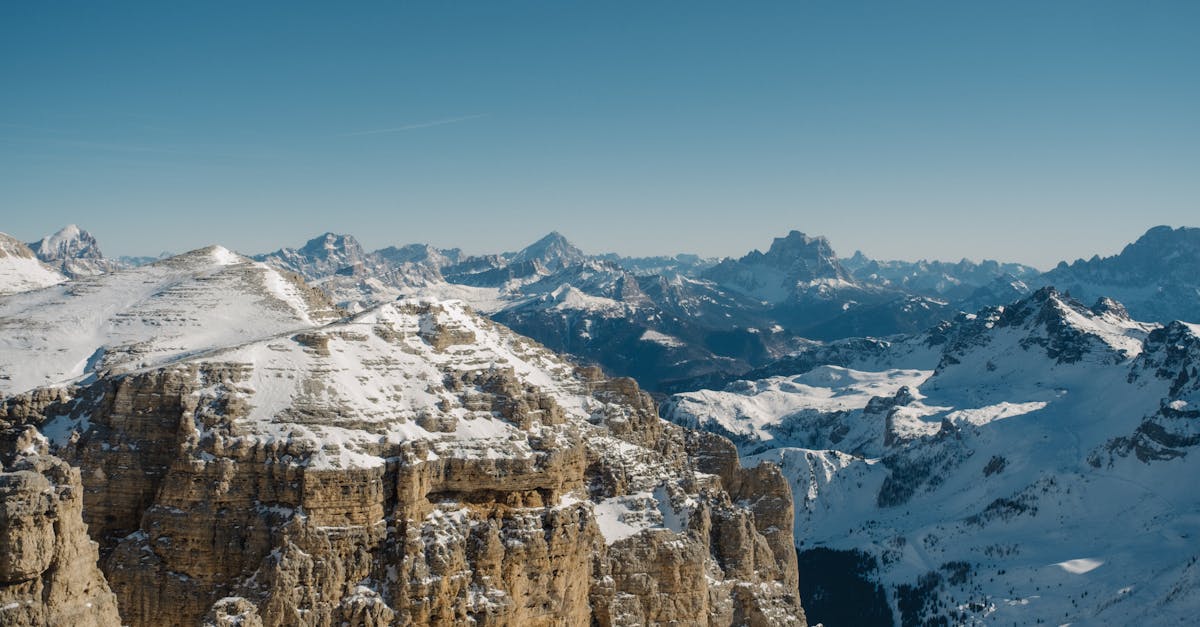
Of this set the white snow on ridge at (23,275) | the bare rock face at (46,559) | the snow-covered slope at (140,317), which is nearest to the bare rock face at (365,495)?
the bare rock face at (46,559)

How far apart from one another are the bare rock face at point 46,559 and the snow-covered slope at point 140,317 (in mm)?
42468

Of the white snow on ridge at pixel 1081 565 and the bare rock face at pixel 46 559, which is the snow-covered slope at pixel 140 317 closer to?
the bare rock face at pixel 46 559

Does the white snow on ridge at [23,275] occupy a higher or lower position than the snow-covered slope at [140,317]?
higher

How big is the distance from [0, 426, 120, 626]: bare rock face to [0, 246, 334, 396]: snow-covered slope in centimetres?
4247

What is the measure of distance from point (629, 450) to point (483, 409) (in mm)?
17921

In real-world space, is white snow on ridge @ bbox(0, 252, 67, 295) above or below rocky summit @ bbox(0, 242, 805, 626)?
above

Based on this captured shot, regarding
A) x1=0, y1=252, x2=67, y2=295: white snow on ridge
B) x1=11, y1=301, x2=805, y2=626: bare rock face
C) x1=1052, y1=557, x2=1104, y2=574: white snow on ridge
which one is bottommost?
x1=1052, y1=557, x2=1104, y2=574: white snow on ridge

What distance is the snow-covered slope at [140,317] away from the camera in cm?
7844

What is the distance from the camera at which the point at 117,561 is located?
54000 mm

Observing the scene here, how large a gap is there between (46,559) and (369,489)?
82.5ft

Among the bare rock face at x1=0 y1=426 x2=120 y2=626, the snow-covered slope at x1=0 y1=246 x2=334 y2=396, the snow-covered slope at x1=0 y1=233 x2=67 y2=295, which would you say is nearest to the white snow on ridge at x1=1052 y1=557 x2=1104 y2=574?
the snow-covered slope at x1=0 y1=246 x2=334 y2=396

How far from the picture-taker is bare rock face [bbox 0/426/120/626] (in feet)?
102

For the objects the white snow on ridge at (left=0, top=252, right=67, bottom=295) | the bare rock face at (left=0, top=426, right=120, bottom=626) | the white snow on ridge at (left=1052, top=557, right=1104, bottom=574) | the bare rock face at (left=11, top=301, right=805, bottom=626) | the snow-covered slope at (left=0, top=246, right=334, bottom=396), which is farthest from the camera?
the white snow on ridge at (left=1052, top=557, right=1104, bottom=574)

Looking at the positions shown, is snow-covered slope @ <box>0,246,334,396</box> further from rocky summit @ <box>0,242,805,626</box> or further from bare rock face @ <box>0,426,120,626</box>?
bare rock face @ <box>0,426,120,626</box>
